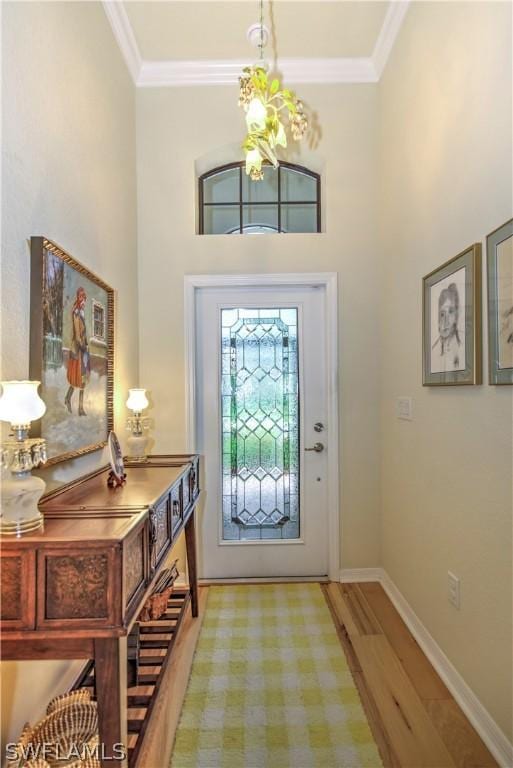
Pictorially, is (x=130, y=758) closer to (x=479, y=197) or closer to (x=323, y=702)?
(x=323, y=702)

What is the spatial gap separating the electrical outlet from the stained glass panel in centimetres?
122

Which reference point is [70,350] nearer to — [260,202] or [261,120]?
[261,120]

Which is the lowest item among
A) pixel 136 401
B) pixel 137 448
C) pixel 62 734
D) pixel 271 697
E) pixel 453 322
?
pixel 271 697

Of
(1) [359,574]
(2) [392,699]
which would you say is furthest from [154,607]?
(1) [359,574]

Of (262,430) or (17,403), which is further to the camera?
(262,430)

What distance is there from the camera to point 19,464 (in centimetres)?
111

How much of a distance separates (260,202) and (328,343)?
1162mm

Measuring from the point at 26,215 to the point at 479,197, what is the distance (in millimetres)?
1689

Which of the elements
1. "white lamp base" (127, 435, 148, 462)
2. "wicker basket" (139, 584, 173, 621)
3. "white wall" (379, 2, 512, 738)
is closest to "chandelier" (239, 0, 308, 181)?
"white wall" (379, 2, 512, 738)

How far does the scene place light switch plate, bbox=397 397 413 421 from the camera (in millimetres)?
2311

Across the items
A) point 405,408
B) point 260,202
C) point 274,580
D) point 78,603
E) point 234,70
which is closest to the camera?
point 78,603

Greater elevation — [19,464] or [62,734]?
[19,464]

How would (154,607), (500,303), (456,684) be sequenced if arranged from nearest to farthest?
(500,303)
(456,684)
(154,607)

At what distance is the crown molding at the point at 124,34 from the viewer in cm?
225
